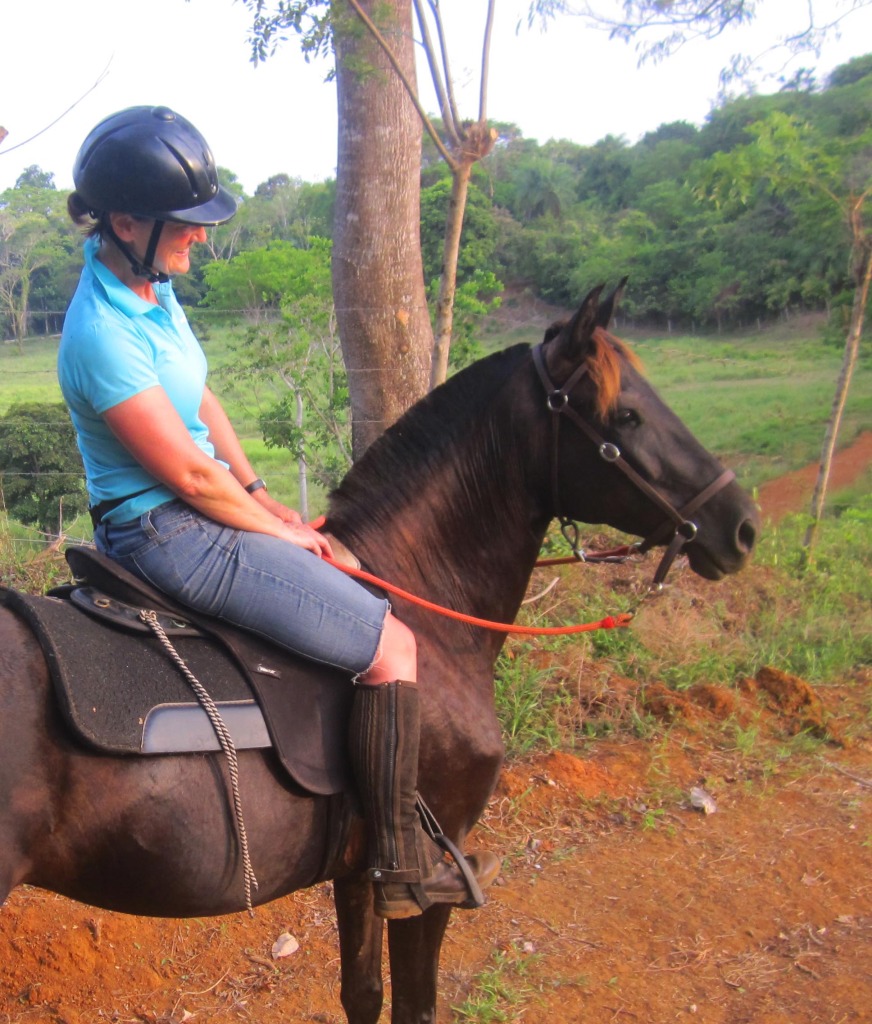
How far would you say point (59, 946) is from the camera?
345 centimetres

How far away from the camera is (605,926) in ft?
12.2

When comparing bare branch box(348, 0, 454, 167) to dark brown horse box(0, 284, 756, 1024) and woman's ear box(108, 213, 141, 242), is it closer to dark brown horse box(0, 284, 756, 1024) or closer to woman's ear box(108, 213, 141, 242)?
dark brown horse box(0, 284, 756, 1024)

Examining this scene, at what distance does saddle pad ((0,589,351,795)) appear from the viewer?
189cm

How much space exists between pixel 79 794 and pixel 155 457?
0.76 m

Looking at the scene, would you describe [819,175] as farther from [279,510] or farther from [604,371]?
[279,510]

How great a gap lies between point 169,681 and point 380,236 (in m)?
3.50

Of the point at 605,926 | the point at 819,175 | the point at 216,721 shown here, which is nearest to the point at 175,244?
the point at 216,721

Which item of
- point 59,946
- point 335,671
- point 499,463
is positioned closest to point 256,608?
point 335,671

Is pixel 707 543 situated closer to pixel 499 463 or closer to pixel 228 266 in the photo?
pixel 499 463

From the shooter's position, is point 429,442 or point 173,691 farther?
point 429,442

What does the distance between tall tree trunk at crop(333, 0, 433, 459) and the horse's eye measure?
8.92 feet

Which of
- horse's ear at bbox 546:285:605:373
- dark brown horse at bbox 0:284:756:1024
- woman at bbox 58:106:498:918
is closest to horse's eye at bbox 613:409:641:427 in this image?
dark brown horse at bbox 0:284:756:1024

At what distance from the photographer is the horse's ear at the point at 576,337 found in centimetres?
232

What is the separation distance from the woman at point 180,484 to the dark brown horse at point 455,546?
0.63ft
